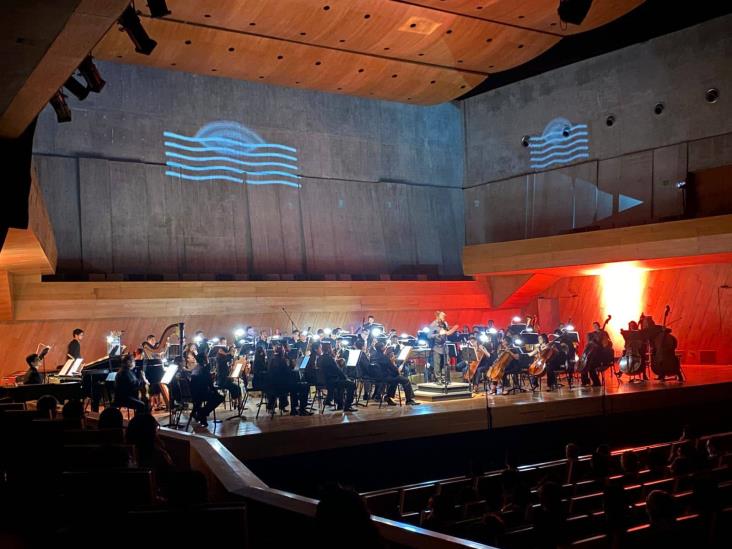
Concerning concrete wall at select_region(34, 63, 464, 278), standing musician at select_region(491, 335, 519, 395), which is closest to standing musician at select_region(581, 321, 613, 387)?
standing musician at select_region(491, 335, 519, 395)

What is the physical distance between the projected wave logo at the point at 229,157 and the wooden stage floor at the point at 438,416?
23.7ft

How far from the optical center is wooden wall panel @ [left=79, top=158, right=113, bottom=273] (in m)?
16.6

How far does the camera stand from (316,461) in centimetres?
960

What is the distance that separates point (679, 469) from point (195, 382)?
6139 mm

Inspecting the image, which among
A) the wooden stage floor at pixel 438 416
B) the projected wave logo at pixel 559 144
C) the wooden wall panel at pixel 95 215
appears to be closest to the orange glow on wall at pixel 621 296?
the projected wave logo at pixel 559 144

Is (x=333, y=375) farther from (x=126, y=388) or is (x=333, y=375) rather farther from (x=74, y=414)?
(x=74, y=414)

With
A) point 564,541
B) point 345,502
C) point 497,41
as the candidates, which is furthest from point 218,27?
point 345,502

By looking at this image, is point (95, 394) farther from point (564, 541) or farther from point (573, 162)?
point (573, 162)

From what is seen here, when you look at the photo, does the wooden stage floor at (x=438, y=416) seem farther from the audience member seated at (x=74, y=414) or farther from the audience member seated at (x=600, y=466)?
the audience member seated at (x=600, y=466)

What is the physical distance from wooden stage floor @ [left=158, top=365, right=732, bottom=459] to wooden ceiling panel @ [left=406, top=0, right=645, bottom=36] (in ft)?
20.8

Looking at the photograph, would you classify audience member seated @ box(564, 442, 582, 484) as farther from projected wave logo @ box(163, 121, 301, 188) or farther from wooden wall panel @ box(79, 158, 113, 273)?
projected wave logo @ box(163, 121, 301, 188)

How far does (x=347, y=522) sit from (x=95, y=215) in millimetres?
15783

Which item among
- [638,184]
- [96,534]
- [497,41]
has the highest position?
[497,41]

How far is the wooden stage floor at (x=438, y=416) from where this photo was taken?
9305mm
